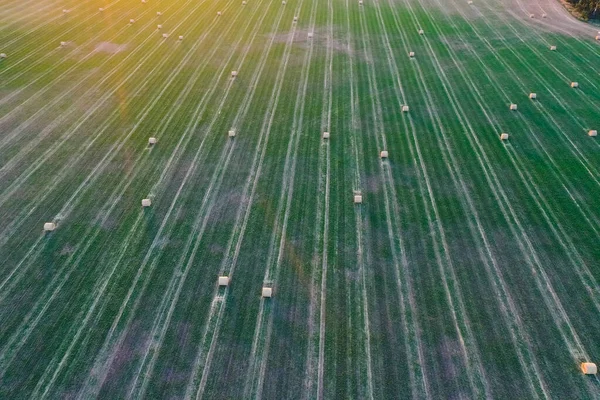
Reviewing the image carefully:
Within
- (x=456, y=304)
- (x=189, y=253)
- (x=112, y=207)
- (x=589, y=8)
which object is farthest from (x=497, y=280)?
(x=589, y=8)

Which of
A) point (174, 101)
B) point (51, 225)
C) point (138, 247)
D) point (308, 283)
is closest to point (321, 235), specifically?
point (308, 283)

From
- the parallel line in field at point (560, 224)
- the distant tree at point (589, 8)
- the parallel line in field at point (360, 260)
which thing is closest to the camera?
the parallel line in field at point (360, 260)

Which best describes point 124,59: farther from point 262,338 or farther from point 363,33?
point 262,338

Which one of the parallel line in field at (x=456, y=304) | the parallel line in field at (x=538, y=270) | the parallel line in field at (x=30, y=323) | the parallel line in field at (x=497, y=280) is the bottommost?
the parallel line in field at (x=30, y=323)

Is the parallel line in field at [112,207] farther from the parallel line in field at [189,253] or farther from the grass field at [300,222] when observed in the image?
the parallel line in field at [189,253]

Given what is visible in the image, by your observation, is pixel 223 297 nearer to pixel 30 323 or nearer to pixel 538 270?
pixel 30 323

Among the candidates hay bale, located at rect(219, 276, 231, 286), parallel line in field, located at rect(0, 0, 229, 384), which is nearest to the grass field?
parallel line in field, located at rect(0, 0, 229, 384)

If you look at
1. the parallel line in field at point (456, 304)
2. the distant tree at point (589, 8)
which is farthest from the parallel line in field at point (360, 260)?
the distant tree at point (589, 8)

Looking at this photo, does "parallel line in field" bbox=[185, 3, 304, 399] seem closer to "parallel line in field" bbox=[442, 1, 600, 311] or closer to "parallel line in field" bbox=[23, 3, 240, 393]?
"parallel line in field" bbox=[23, 3, 240, 393]

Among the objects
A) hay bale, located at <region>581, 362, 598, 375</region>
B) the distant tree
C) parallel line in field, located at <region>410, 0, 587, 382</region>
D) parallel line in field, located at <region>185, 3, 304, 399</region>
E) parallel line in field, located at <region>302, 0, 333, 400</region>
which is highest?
the distant tree
